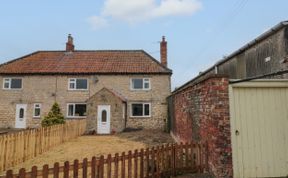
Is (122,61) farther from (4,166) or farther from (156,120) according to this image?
(4,166)

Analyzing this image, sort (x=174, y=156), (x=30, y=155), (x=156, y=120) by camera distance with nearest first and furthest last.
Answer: (x=174, y=156) < (x=30, y=155) < (x=156, y=120)

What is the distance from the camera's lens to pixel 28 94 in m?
24.3

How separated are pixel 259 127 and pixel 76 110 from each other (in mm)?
19992

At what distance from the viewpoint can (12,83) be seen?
81.1 ft

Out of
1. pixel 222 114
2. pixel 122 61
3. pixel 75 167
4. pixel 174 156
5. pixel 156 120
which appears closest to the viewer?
pixel 75 167

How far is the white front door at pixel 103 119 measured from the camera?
21547 mm

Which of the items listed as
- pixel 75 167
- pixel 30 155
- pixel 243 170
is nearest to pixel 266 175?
pixel 243 170

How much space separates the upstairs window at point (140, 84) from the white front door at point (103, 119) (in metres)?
Result: 3.88

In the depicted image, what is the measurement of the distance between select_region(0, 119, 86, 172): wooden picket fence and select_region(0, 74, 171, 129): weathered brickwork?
8398 mm

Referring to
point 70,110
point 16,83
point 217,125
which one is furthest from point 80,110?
point 217,125

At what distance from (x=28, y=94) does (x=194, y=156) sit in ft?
70.6

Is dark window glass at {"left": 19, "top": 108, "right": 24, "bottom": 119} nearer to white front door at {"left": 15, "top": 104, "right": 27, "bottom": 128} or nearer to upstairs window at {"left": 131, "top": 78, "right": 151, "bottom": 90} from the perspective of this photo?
white front door at {"left": 15, "top": 104, "right": 27, "bottom": 128}

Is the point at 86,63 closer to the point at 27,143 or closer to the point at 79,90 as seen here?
the point at 79,90

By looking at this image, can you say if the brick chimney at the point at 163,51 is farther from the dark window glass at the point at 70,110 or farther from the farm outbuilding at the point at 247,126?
the farm outbuilding at the point at 247,126
